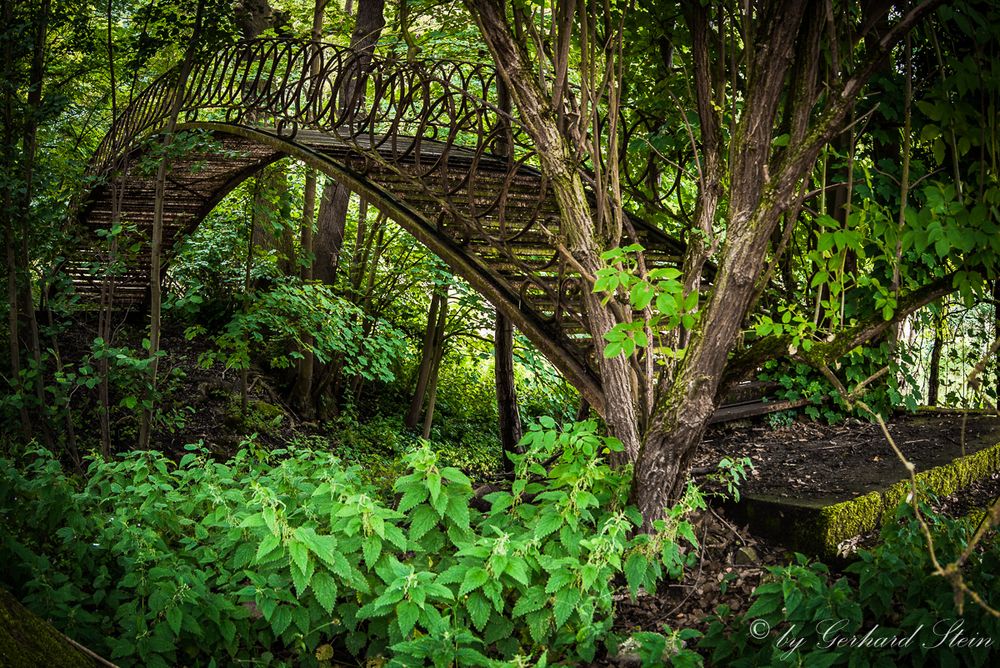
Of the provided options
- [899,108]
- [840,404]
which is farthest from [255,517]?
[899,108]

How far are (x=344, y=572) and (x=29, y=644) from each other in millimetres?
1019

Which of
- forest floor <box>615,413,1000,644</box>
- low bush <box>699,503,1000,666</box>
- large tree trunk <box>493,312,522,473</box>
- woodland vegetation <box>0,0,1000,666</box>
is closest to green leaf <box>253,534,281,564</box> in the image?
woodland vegetation <box>0,0,1000,666</box>

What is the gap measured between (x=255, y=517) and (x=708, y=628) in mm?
1880

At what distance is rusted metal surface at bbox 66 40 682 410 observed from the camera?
4.48m

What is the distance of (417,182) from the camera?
515 centimetres

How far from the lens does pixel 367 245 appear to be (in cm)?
1027

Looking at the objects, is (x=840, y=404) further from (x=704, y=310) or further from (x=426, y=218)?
(x=426, y=218)

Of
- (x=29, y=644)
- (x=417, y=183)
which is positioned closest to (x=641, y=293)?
(x=29, y=644)

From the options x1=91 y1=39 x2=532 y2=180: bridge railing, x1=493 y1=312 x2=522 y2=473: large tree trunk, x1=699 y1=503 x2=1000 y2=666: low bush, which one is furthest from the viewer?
x1=493 y1=312 x2=522 y2=473: large tree trunk

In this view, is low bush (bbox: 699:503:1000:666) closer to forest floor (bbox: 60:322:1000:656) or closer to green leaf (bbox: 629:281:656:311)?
forest floor (bbox: 60:322:1000:656)

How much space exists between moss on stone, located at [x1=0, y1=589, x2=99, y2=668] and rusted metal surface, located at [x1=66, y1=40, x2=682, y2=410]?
255 centimetres

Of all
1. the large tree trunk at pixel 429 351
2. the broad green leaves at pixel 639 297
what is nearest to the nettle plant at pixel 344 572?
the broad green leaves at pixel 639 297

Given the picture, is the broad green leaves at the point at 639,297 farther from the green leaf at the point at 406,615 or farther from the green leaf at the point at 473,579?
the green leaf at the point at 406,615

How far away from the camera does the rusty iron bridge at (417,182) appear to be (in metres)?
4.48
